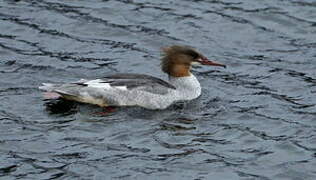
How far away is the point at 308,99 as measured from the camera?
14.3 m

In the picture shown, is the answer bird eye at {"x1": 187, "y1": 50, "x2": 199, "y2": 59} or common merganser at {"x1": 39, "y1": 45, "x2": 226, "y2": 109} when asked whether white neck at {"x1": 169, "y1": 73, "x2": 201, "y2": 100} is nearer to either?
common merganser at {"x1": 39, "y1": 45, "x2": 226, "y2": 109}

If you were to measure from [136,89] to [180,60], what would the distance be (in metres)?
1.01

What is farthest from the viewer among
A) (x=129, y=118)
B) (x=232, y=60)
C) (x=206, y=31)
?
(x=206, y=31)

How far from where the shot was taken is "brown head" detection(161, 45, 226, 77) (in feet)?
48.2

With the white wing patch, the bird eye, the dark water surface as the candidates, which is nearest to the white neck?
the dark water surface

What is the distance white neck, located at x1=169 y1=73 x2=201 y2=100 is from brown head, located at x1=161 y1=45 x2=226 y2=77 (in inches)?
3.2

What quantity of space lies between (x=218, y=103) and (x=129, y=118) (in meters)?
1.54

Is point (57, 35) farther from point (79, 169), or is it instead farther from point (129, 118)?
point (79, 169)

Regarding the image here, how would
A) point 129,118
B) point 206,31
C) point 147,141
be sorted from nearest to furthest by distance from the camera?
1. point 147,141
2. point 129,118
3. point 206,31

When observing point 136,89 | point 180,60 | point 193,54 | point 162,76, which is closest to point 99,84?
point 136,89

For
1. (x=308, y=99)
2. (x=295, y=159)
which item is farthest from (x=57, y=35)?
(x=295, y=159)

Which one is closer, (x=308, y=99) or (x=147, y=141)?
(x=147, y=141)

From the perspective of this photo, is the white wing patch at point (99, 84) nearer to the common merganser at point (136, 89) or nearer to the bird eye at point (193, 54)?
the common merganser at point (136, 89)

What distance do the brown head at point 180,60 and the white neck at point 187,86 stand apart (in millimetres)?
80
